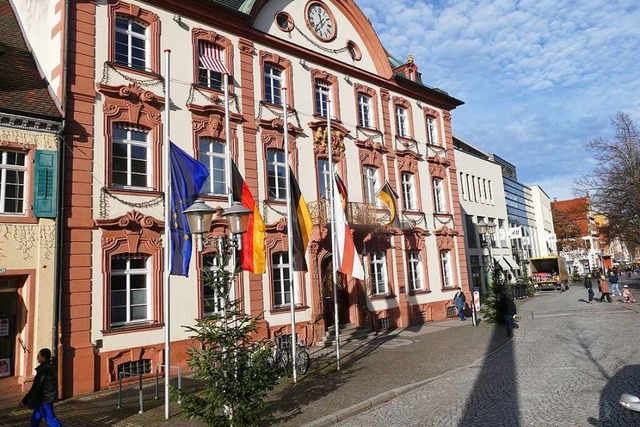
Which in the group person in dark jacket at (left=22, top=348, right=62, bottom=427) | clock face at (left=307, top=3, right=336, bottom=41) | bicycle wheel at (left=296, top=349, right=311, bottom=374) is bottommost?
bicycle wheel at (left=296, top=349, right=311, bottom=374)

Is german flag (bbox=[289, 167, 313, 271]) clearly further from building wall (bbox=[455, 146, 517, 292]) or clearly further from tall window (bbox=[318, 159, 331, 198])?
building wall (bbox=[455, 146, 517, 292])

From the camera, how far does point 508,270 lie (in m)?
40.4

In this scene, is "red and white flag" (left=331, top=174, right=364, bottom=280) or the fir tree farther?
"red and white flag" (left=331, top=174, right=364, bottom=280)

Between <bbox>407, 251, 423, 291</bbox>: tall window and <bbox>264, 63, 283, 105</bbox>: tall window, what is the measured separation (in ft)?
31.2

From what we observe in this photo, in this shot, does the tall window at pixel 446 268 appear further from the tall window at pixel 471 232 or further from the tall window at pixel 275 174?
the tall window at pixel 275 174

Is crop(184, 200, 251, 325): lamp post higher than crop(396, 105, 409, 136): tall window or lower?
lower

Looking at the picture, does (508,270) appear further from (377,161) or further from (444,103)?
(377,161)

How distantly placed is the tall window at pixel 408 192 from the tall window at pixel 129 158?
42.0 feet

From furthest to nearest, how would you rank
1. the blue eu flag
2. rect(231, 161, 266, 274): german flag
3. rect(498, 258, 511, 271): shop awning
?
rect(498, 258, 511, 271): shop awning → rect(231, 161, 266, 274): german flag → the blue eu flag

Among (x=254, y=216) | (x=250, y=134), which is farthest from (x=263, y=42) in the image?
(x=254, y=216)

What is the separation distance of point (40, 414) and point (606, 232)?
1388 inches

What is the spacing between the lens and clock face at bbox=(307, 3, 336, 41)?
21.1 m

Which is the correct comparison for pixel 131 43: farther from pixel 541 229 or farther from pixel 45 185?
pixel 541 229

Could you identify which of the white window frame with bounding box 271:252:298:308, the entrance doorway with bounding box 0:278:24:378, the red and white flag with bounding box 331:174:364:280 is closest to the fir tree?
the red and white flag with bounding box 331:174:364:280
